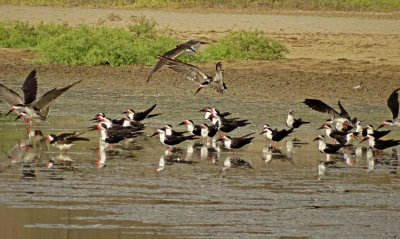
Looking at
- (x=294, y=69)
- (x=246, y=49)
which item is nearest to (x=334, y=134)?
(x=294, y=69)

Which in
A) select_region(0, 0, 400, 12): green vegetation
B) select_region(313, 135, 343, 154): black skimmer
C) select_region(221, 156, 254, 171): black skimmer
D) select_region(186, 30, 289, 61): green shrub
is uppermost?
select_region(313, 135, 343, 154): black skimmer

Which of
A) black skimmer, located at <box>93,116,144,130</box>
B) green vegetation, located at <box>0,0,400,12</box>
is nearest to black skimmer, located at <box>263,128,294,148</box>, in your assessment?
black skimmer, located at <box>93,116,144,130</box>

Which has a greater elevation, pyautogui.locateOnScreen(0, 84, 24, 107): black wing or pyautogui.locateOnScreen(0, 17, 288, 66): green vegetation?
pyautogui.locateOnScreen(0, 84, 24, 107): black wing

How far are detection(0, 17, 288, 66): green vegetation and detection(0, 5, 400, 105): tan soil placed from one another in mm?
510

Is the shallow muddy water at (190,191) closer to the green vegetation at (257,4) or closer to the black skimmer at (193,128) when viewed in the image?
the black skimmer at (193,128)

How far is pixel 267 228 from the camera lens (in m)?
8.91

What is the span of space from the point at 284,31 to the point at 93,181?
26837 millimetres

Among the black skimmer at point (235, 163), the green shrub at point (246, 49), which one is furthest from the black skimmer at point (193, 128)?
the green shrub at point (246, 49)

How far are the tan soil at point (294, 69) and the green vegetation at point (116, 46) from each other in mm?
510

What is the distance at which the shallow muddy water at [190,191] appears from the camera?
889cm

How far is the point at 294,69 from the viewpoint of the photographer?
26.0m

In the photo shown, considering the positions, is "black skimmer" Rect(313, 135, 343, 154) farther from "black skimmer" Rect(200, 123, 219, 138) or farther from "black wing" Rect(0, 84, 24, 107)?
"black wing" Rect(0, 84, 24, 107)

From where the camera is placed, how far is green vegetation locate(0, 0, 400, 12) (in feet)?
164

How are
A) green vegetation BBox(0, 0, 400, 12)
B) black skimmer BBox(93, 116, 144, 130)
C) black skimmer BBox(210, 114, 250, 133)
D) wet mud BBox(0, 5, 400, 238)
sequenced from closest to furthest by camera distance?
wet mud BBox(0, 5, 400, 238), black skimmer BBox(93, 116, 144, 130), black skimmer BBox(210, 114, 250, 133), green vegetation BBox(0, 0, 400, 12)
